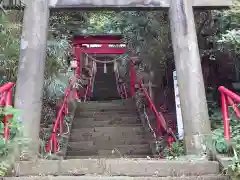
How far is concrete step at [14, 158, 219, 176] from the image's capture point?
13.3ft

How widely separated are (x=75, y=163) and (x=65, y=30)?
18.4ft

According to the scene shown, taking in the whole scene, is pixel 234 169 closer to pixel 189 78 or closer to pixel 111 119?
pixel 189 78

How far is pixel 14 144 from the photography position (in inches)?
161

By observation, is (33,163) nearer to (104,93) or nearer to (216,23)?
(216,23)

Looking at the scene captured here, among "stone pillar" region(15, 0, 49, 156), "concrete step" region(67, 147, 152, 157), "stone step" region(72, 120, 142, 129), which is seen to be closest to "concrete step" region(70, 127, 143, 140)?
"stone step" region(72, 120, 142, 129)

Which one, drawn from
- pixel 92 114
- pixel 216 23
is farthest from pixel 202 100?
pixel 92 114

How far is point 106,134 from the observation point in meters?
8.10

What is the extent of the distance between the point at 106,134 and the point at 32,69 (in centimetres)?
333

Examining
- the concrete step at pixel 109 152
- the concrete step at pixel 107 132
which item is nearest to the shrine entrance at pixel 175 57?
the concrete step at pixel 109 152

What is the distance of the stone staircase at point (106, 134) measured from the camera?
24.1 ft

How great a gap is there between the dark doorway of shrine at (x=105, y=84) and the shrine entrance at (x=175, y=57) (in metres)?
9.02

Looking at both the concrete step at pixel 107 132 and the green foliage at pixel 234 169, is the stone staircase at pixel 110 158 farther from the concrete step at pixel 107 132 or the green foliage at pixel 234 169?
the green foliage at pixel 234 169

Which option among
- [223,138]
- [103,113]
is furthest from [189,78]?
[103,113]

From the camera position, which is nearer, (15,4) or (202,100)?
(202,100)
